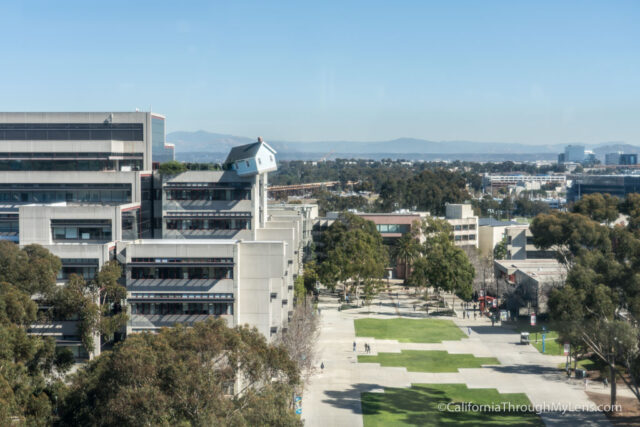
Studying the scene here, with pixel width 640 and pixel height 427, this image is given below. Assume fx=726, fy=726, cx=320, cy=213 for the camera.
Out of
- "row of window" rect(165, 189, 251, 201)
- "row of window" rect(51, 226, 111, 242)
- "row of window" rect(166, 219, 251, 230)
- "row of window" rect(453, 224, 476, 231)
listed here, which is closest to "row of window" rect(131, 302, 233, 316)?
"row of window" rect(51, 226, 111, 242)

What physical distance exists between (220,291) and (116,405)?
882 inches

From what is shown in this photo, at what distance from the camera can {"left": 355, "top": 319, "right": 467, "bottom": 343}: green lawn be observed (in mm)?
74250

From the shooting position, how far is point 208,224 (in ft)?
214

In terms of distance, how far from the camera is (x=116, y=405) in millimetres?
31188

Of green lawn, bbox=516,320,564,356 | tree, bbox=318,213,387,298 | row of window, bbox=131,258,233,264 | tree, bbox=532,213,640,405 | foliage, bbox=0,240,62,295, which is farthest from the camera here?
tree, bbox=318,213,387,298

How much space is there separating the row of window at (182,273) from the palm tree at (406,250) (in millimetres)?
52468

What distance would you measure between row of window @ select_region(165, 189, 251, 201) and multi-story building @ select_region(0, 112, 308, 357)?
0.09 meters

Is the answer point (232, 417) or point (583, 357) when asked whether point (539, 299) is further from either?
point (232, 417)

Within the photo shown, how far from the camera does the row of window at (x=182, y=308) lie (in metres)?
52.8

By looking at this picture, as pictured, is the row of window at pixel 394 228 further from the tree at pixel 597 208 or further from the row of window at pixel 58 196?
the row of window at pixel 58 196

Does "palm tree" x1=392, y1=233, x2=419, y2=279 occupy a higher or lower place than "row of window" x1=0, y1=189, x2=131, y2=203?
lower

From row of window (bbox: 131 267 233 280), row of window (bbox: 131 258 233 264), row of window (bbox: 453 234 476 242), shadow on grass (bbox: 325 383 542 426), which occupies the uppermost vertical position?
row of window (bbox: 131 258 233 264)

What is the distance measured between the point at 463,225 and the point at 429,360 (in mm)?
58660

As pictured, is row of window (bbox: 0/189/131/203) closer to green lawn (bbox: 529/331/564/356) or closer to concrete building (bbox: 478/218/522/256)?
green lawn (bbox: 529/331/564/356)
